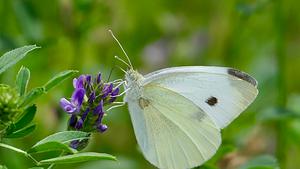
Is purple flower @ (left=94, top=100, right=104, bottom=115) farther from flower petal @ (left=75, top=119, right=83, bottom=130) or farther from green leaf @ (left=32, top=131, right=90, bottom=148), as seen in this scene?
green leaf @ (left=32, top=131, right=90, bottom=148)

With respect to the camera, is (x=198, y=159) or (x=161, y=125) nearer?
(x=198, y=159)

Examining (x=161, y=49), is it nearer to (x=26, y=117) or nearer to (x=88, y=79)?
(x=88, y=79)

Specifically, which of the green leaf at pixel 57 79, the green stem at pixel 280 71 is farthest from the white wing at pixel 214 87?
the green stem at pixel 280 71

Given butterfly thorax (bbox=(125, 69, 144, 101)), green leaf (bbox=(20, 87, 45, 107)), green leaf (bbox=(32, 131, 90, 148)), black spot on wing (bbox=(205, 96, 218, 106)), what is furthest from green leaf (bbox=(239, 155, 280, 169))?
green leaf (bbox=(20, 87, 45, 107))

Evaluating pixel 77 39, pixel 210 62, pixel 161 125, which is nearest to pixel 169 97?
pixel 161 125

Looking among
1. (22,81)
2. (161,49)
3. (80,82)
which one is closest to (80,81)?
(80,82)

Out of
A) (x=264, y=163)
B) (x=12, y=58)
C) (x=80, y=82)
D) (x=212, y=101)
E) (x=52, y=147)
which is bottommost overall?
(x=264, y=163)

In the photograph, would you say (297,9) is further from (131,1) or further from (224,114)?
(224,114)
